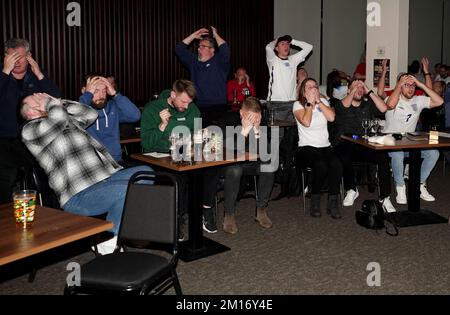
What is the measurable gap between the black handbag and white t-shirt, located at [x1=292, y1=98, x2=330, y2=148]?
0.89m

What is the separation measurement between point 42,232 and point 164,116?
2261 mm

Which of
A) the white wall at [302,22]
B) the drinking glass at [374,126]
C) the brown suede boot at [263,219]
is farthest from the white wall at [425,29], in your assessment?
the brown suede boot at [263,219]

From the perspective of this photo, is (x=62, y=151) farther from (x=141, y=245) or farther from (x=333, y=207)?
(x=333, y=207)

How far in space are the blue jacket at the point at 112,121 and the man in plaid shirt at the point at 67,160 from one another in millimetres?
796

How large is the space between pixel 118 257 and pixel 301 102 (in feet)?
10.5

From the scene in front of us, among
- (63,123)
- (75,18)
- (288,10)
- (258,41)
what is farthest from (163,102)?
(288,10)

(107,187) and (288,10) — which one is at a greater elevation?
(288,10)

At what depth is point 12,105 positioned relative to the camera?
4.68 m

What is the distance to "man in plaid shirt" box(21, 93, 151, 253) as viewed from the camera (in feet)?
11.3

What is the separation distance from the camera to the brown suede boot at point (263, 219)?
4.96 metres

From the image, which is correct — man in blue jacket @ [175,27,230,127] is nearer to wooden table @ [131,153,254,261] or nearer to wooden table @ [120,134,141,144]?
wooden table @ [120,134,141,144]

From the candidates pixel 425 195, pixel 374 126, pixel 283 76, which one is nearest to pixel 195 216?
pixel 374 126

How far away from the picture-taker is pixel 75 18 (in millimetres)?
7234
